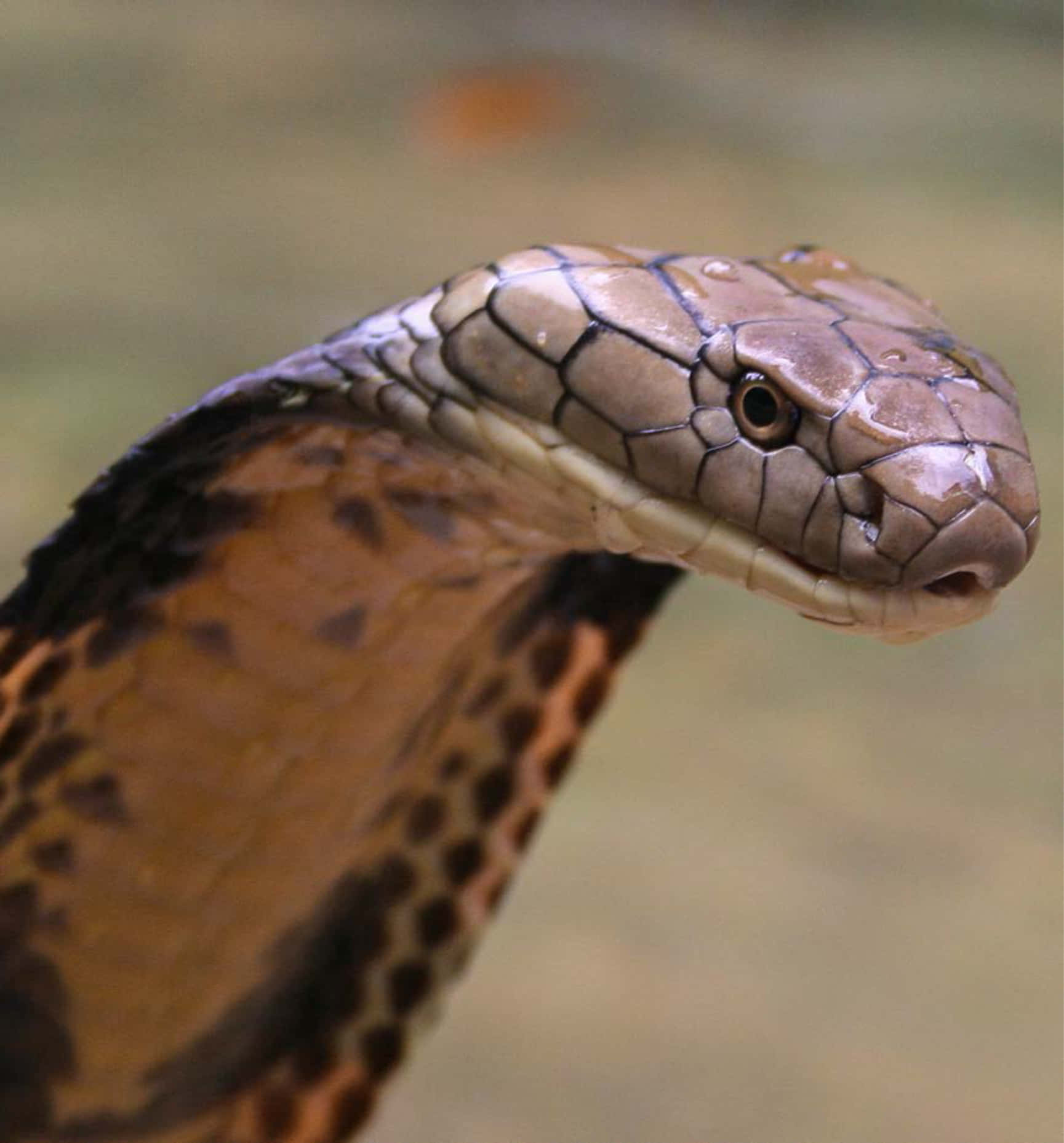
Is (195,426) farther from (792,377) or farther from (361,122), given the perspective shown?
(361,122)

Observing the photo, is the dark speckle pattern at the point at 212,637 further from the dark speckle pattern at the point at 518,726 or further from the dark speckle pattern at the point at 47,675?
the dark speckle pattern at the point at 518,726

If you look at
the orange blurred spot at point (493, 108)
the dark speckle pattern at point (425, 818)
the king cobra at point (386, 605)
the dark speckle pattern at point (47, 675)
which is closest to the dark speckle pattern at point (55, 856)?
the king cobra at point (386, 605)

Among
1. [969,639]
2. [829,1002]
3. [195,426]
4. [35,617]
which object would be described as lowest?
[35,617]

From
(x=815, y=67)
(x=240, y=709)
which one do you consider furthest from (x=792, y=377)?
(x=815, y=67)

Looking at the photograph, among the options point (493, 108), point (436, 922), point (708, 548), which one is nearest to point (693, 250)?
point (493, 108)

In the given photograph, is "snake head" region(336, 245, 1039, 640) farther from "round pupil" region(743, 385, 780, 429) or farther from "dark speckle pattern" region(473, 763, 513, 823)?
"dark speckle pattern" region(473, 763, 513, 823)

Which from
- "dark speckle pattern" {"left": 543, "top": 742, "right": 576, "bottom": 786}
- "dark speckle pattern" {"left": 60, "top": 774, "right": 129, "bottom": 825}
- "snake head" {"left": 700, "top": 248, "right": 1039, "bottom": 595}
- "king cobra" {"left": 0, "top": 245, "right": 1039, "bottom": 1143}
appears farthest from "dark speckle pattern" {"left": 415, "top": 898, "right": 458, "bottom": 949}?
"snake head" {"left": 700, "top": 248, "right": 1039, "bottom": 595}

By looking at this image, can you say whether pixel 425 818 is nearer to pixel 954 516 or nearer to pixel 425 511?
pixel 425 511
